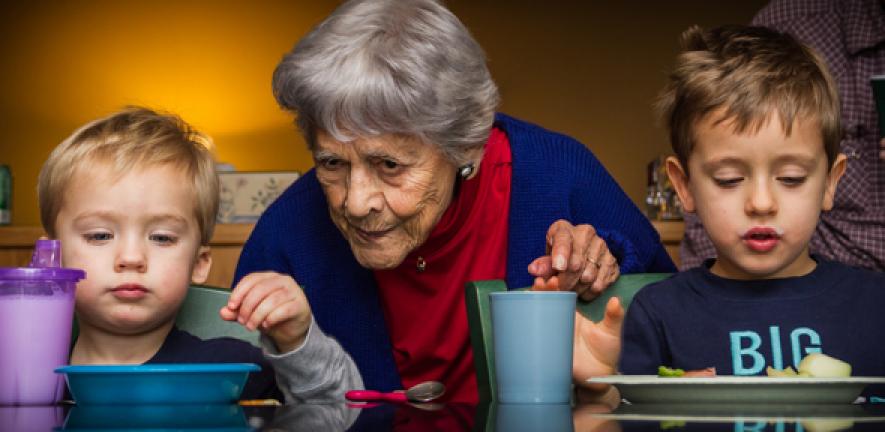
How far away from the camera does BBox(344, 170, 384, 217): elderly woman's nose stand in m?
1.60

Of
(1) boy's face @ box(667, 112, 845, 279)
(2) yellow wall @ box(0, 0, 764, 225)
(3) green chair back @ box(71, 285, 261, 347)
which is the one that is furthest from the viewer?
(2) yellow wall @ box(0, 0, 764, 225)

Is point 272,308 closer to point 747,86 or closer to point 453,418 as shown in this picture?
point 453,418

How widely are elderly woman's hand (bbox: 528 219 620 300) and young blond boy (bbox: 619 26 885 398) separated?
0.28 feet

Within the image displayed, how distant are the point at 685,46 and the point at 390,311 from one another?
67 cm

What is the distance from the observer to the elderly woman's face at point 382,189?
160cm

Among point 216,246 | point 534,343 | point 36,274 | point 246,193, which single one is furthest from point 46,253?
point 246,193

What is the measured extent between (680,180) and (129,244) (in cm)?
79

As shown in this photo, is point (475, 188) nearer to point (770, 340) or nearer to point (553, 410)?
point (770, 340)

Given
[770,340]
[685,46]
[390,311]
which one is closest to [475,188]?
[390,311]

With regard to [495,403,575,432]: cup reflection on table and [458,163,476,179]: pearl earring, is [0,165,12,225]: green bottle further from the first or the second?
[495,403,575,432]: cup reflection on table

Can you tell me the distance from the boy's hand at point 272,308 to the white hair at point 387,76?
0.95 feet

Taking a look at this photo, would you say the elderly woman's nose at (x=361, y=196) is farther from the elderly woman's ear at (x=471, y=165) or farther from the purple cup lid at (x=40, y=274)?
the purple cup lid at (x=40, y=274)

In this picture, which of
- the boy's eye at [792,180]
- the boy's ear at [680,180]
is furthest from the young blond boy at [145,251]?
the boy's eye at [792,180]

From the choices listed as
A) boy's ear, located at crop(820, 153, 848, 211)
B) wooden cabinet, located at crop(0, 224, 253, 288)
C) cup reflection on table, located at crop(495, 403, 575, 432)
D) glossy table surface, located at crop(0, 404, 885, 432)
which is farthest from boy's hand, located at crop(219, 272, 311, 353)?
wooden cabinet, located at crop(0, 224, 253, 288)
